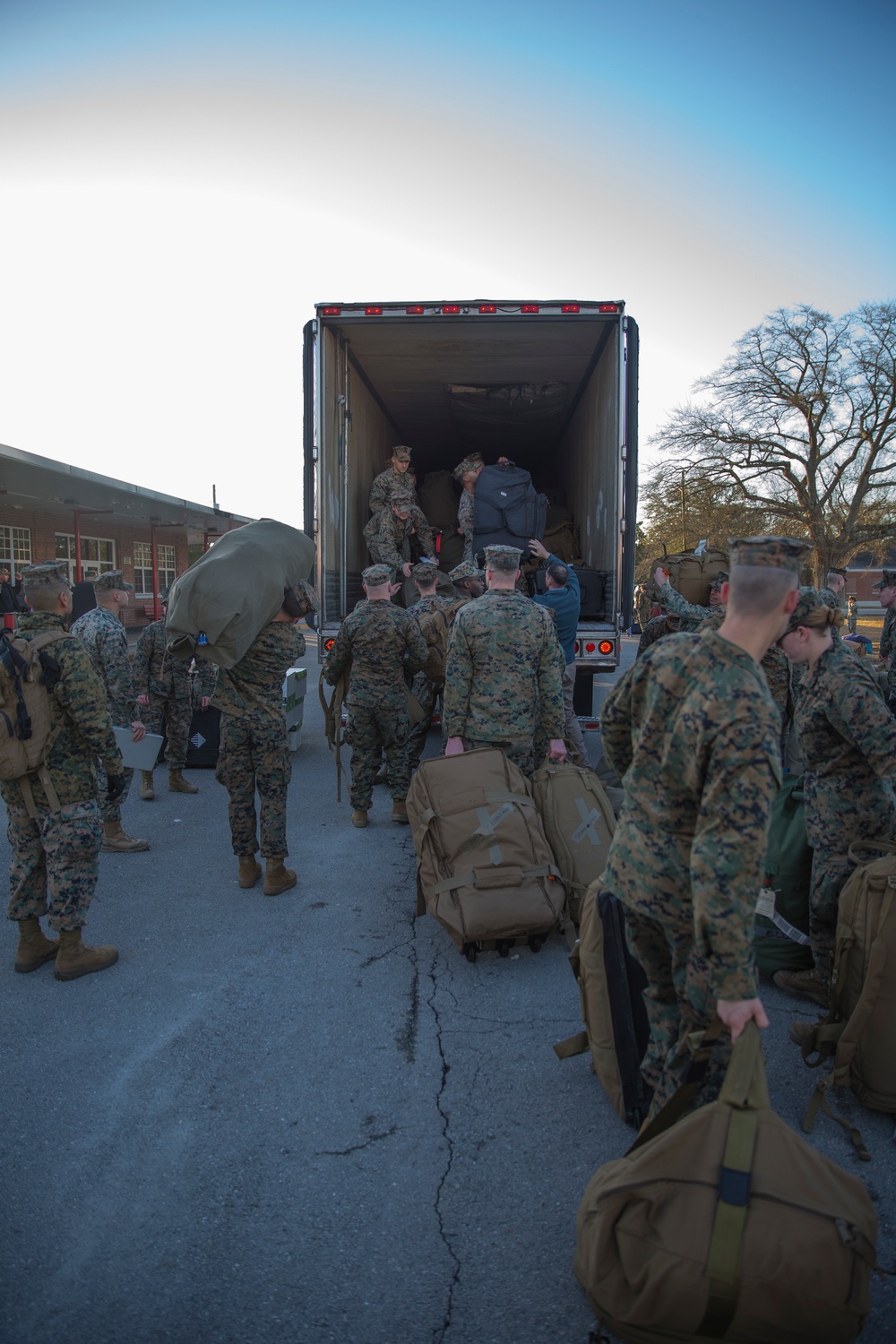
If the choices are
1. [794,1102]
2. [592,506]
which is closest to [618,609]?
[592,506]

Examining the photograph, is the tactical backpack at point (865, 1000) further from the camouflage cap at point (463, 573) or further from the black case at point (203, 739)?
the black case at point (203, 739)

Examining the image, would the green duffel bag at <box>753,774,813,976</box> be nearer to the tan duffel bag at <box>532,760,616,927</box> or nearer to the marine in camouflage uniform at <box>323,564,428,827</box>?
the tan duffel bag at <box>532,760,616,927</box>

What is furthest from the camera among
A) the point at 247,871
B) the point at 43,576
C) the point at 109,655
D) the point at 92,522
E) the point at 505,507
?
the point at 92,522

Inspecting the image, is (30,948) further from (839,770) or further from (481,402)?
(481,402)

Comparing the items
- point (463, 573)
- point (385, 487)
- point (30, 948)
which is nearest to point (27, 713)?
point (30, 948)

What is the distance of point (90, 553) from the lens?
76.2ft

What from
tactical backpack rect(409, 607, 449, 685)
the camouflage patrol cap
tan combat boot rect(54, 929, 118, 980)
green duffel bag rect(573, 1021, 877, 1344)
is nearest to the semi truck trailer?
tactical backpack rect(409, 607, 449, 685)

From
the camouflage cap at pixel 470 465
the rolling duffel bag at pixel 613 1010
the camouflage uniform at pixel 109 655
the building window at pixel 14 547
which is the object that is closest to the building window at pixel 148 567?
the building window at pixel 14 547

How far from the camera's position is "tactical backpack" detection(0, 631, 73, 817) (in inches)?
129

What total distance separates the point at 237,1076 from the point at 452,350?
6520mm

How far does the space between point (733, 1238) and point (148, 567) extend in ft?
94.5

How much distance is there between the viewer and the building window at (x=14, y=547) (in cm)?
1927

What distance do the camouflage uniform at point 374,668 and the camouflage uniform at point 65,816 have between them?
199 cm

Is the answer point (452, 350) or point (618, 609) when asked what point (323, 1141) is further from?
point (452, 350)
